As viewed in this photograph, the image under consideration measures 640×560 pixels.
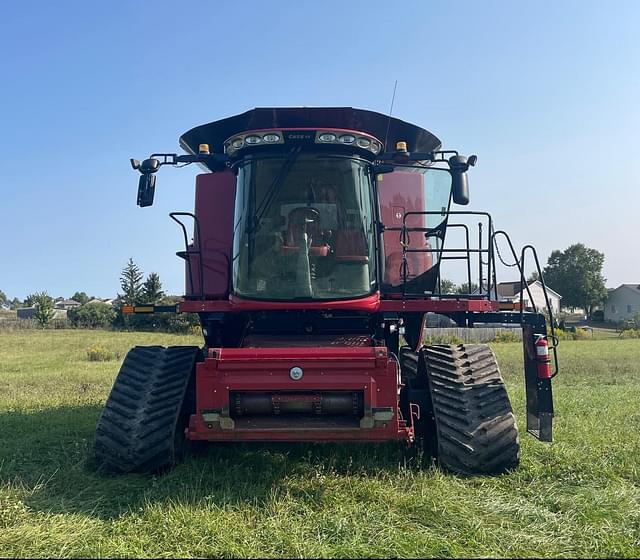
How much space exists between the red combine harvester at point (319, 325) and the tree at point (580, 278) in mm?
84117

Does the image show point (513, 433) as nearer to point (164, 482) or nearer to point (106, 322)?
point (164, 482)

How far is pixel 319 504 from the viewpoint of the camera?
443 cm

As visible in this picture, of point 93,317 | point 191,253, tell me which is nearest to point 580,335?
point 93,317

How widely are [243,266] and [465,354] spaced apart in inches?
89.5

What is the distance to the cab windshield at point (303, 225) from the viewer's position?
18.3 feet

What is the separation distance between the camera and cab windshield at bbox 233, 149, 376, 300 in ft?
18.3

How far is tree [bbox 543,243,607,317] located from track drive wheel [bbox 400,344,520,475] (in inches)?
3331

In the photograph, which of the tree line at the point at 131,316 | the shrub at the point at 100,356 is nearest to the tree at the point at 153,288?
the tree line at the point at 131,316

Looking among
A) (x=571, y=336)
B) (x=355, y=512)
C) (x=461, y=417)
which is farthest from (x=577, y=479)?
(x=571, y=336)

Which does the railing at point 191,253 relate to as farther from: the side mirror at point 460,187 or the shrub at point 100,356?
the shrub at point 100,356

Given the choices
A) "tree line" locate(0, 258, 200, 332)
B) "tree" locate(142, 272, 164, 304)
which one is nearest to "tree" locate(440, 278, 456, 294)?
"tree line" locate(0, 258, 200, 332)

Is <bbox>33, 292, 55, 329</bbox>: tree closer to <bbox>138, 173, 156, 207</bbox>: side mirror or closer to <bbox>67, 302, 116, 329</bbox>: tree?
<bbox>67, 302, 116, 329</bbox>: tree

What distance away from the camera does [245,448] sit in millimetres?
6172

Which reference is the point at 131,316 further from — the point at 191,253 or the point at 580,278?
the point at 580,278
